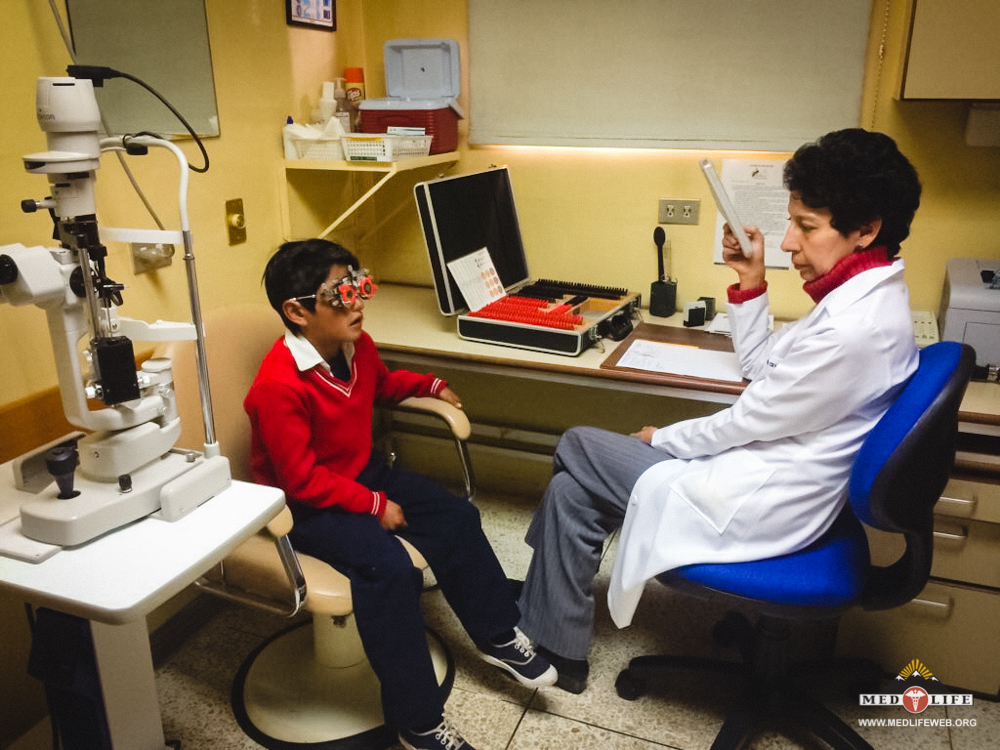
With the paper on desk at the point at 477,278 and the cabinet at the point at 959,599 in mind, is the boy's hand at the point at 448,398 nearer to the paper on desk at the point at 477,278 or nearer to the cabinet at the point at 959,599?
the paper on desk at the point at 477,278

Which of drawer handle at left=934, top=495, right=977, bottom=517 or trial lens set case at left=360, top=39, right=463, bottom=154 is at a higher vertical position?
trial lens set case at left=360, top=39, right=463, bottom=154

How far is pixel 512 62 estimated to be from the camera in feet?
8.11

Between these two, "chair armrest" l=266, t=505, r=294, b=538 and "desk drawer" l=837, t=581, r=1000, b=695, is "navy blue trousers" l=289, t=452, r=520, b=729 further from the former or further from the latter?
"desk drawer" l=837, t=581, r=1000, b=695

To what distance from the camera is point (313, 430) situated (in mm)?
1745

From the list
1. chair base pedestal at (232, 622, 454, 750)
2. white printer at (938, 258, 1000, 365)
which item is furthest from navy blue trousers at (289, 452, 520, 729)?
white printer at (938, 258, 1000, 365)

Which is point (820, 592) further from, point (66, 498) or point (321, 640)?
point (66, 498)

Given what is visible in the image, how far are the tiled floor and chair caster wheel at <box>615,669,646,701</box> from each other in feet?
0.05

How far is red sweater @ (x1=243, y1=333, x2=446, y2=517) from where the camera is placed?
163 cm

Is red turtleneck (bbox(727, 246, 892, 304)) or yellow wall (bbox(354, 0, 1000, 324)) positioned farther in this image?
yellow wall (bbox(354, 0, 1000, 324))

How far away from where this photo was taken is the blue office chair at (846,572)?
1.30 metres

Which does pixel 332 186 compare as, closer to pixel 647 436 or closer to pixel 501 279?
pixel 501 279

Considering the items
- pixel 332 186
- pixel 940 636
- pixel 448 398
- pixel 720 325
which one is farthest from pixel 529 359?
pixel 940 636

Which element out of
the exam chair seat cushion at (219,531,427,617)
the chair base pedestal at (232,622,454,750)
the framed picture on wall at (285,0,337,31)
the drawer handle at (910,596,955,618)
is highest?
the framed picture on wall at (285,0,337,31)

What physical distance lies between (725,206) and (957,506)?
0.86 metres
